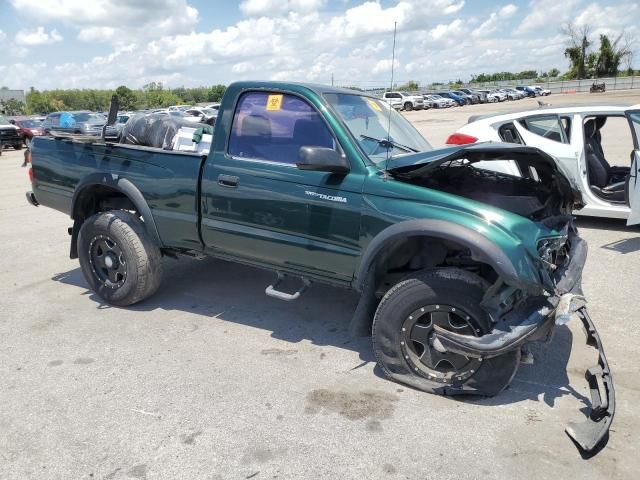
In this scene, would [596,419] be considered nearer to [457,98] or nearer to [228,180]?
[228,180]

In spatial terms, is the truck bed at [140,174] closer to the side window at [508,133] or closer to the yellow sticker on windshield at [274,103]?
the yellow sticker on windshield at [274,103]

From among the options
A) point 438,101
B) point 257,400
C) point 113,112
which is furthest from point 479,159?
point 438,101

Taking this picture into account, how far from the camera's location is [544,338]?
2996mm

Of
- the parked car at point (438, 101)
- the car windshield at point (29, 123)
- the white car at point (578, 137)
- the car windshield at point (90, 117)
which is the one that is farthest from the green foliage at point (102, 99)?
the white car at point (578, 137)

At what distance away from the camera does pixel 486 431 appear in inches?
116

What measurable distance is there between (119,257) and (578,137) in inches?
228

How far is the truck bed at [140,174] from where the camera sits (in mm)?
4145

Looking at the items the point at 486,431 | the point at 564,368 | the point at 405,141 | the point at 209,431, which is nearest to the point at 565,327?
the point at 564,368

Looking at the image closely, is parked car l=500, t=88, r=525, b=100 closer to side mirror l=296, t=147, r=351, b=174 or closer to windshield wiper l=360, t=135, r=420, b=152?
windshield wiper l=360, t=135, r=420, b=152

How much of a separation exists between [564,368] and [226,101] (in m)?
3.10

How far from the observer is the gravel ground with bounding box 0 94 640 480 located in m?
2.70

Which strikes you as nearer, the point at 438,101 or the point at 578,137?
the point at 578,137

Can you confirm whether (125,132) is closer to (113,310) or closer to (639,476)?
(113,310)

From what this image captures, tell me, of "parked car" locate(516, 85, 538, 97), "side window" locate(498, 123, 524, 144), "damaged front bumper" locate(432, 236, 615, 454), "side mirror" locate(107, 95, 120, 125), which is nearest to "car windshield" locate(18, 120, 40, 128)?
"side mirror" locate(107, 95, 120, 125)
